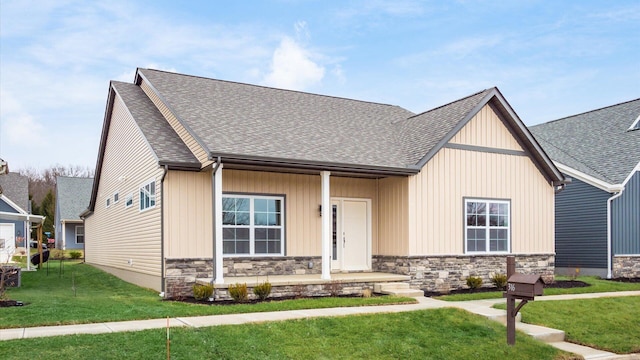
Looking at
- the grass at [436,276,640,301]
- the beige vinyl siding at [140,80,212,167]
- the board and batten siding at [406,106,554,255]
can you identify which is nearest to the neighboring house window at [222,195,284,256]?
the beige vinyl siding at [140,80,212,167]

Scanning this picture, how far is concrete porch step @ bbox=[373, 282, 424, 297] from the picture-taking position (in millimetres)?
13805

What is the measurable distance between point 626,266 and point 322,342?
581 inches

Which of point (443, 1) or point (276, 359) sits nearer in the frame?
point (276, 359)

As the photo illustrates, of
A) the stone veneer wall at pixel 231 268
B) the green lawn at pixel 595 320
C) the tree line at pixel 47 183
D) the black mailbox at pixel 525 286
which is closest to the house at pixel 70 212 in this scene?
the tree line at pixel 47 183

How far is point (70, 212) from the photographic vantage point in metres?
39.4

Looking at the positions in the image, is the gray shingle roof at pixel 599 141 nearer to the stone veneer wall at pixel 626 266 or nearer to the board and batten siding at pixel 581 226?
the board and batten siding at pixel 581 226

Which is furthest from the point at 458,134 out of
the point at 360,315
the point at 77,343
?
the point at 77,343

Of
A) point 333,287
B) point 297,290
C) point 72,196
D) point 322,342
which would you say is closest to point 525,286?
point 322,342

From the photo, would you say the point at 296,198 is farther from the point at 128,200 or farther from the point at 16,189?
the point at 16,189

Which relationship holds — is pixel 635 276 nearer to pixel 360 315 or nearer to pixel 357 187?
pixel 357 187

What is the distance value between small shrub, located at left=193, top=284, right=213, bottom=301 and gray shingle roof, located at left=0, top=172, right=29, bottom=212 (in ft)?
72.8

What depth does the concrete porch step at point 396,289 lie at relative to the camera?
13.8 meters

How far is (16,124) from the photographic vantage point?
43688 mm

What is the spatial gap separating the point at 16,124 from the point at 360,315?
4112 cm
